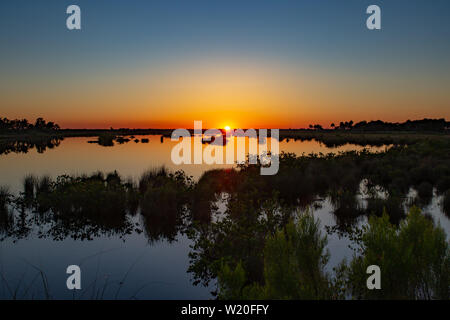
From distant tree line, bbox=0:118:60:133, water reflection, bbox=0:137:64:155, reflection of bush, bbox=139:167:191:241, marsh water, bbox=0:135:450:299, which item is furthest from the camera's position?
distant tree line, bbox=0:118:60:133

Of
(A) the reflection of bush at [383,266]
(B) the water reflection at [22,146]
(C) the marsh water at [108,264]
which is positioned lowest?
(C) the marsh water at [108,264]

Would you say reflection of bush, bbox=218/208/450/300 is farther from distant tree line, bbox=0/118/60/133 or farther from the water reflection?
distant tree line, bbox=0/118/60/133

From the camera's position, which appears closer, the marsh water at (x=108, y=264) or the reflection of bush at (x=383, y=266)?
the reflection of bush at (x=383, y=266)

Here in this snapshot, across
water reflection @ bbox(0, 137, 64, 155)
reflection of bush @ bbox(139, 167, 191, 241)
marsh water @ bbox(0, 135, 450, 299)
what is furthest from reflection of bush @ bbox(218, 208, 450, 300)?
water reflection @ bbox(0, 137, 64, 155)

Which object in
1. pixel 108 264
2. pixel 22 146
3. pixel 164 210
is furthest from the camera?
pixel 22 146

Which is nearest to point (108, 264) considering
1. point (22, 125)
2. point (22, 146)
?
point (22, 146)

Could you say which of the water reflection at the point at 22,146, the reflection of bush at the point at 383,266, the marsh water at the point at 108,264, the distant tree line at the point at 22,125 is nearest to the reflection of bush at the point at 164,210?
the marsh water at the point at 108,264

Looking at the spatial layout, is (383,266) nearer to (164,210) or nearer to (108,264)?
(108,264)

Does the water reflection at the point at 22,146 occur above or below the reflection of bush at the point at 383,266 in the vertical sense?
A: above

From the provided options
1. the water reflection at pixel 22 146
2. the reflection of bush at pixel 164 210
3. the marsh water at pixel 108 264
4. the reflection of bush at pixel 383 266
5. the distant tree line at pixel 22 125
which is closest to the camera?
the reflection of bush at pixel 383 266

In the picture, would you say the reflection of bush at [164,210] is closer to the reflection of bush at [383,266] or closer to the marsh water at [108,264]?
the marsh water at [108,264]
